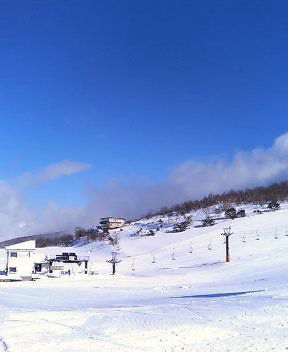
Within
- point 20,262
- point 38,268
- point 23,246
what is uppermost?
point 23,246

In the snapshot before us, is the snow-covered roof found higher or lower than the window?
higher

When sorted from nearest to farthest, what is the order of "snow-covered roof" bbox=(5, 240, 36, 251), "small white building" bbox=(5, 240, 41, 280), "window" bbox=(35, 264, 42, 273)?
"small white building" bbox=(5, 240, 41, 280) < "snow-covered roof" bbox=(5, 240, 36, 251) < "window" bbox=(35, 264, 42, 273)

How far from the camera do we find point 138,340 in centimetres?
1203

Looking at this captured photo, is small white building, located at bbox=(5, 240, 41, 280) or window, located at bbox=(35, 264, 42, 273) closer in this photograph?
small white building, located at bbox=(5, 240, 41, 280)

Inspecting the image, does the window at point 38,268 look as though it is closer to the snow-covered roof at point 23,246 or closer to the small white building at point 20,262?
the snow-covered roof at point 23,246

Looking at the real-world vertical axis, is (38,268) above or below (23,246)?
below

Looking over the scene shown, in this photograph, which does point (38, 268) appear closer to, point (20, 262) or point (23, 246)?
point (23, 246)

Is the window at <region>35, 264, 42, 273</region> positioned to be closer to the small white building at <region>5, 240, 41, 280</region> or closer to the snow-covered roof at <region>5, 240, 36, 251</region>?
the snow-covered roof at <region>5, 240, 36, 251</region>

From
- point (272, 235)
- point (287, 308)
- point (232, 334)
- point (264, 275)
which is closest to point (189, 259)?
point (272, 235)

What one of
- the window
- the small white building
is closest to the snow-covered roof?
the small white building

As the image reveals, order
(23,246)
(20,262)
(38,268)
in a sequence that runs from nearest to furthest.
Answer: (20,262) → (23,246) → (38,268)

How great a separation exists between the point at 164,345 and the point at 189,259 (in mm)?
59319

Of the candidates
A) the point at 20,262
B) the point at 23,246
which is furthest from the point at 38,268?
the point at 20,262

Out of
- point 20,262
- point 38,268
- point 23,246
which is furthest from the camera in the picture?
point 38,268
